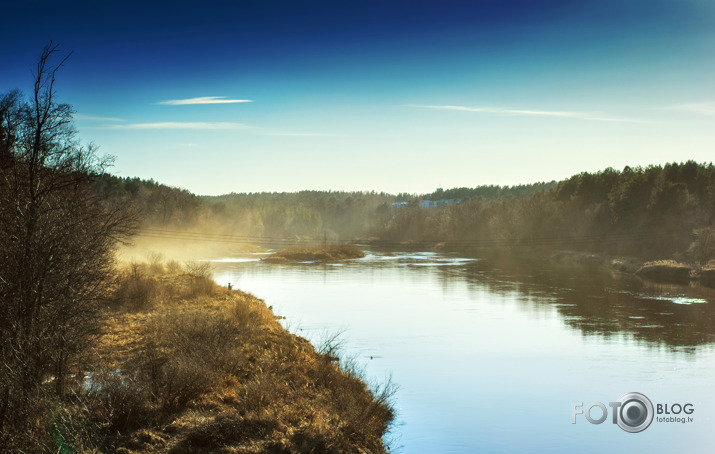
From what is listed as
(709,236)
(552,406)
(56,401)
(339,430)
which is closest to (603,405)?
(552,406)

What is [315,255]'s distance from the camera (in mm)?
91125

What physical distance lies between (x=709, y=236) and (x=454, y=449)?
65.5 m

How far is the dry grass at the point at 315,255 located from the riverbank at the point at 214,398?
6461 cm

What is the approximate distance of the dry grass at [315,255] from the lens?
289ft

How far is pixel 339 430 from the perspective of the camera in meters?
14.0

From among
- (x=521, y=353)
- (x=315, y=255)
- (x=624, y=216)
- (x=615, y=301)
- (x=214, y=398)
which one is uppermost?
(x=624, y=216)

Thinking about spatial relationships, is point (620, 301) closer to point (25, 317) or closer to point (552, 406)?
point (552, 406)

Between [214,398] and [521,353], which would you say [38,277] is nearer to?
[214,398]

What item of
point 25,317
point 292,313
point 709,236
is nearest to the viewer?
point 25,317

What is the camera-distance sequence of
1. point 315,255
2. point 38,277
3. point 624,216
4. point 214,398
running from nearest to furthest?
point 38,277 < point 214,398 < point 624,216 < point 315,255

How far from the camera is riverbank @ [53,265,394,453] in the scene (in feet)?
39.6

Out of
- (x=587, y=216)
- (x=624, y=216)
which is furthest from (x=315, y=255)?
(x=624, y=216)

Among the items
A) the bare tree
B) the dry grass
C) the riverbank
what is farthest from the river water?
the dry grass

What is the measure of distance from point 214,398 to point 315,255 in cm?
7637
